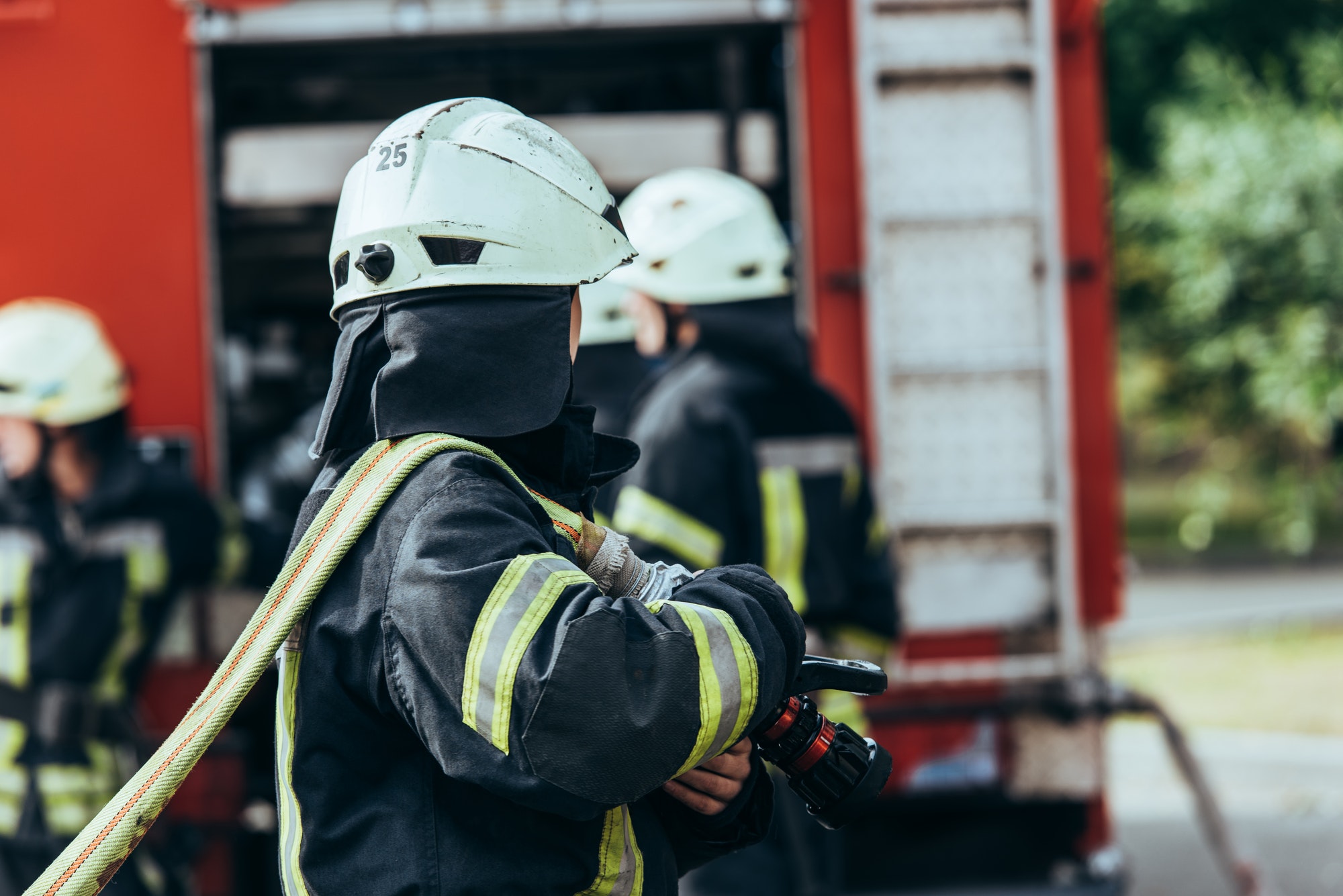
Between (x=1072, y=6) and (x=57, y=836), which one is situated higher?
(x=1072, y=6)

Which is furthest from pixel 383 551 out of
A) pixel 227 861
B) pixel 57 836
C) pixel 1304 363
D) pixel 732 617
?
pixel 1304 363

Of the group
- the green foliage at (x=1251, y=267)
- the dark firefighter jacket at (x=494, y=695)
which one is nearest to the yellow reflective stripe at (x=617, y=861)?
the dark firefighter jacket at (x=494, y=695)

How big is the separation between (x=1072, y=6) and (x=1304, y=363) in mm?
9377

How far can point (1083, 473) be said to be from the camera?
11.0 feet

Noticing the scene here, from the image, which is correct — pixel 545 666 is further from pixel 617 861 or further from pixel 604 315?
pixel 604 315

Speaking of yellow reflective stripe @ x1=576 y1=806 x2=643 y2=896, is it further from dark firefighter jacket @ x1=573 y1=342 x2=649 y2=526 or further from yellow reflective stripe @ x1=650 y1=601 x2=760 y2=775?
dark firefighter jacket @ x1=573 y1=342 x2=649 y2=526

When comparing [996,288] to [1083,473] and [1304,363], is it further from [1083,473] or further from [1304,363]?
[1304,363]

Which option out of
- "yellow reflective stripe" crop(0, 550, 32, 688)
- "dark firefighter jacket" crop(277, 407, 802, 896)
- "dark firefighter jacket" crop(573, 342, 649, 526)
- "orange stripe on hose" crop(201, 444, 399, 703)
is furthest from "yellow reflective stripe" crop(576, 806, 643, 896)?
"dark firefighter jacket" crop(573, 342, 649, 526)

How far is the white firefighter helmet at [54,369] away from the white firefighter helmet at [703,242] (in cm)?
115

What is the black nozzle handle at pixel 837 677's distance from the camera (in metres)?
1.58

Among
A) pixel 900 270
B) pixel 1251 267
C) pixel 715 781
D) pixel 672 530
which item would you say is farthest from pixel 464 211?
pixel 1251 267

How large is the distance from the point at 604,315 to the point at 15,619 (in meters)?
1.61

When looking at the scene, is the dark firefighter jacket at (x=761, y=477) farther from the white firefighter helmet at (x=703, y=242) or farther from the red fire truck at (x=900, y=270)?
the red fire truck at (x=900, y=270)

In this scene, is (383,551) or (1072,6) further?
(1072,6)
